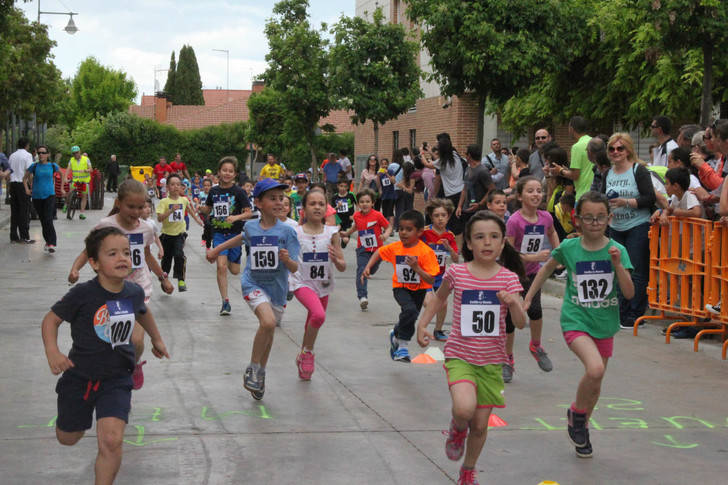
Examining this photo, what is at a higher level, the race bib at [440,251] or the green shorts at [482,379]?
the race bib at [440,251]

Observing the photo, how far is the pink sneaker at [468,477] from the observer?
15.9 feet

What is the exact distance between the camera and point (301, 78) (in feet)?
132

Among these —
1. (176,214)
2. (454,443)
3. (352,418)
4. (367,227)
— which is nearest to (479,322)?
(454,443)

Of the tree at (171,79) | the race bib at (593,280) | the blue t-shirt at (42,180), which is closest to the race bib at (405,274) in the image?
the race bib at (593,280)

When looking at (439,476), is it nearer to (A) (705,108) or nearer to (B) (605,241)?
Answer: (B) (605,241)

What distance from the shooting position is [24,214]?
19438 mm

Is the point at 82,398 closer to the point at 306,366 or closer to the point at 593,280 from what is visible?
the point at 593,280

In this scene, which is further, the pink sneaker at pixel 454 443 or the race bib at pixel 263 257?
the race bib at pixel 263 257

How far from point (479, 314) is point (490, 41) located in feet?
40.4

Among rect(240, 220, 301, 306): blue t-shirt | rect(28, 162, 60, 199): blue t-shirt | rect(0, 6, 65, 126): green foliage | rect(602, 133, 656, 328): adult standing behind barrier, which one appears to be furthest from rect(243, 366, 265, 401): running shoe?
rect(0, 6, 65, 126): green foliage

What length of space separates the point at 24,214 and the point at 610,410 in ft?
50.2

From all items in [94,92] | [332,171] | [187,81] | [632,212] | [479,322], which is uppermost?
[187,81]

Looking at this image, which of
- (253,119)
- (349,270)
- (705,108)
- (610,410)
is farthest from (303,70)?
(610,410)

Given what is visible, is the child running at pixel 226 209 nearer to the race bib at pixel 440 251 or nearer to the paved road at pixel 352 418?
the paved road at pixel 352 418
